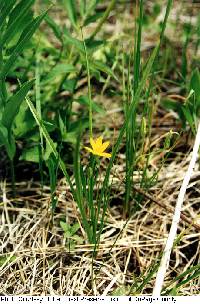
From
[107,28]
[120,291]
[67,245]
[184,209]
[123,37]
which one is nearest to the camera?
[120,291]

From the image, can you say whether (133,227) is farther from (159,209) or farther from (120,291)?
(120,291)

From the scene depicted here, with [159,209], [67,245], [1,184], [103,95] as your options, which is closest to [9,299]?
[67,245]

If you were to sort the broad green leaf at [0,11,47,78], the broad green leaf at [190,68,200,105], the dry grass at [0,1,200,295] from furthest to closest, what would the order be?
the broad green leaf at [190,68,200,105] → the dry grass at [0,1,200,295] → the broad green leaf at [0,11,47,78]

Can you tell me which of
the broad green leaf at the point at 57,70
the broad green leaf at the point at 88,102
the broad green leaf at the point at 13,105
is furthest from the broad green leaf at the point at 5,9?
the broad green leaf at the point at 88,102

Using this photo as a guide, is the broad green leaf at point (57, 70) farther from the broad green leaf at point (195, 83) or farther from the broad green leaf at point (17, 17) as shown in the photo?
the broad green leaf at point (195, 83)

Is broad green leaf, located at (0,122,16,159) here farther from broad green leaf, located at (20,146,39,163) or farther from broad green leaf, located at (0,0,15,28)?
broad green leaf, located at (0,0,15,28)

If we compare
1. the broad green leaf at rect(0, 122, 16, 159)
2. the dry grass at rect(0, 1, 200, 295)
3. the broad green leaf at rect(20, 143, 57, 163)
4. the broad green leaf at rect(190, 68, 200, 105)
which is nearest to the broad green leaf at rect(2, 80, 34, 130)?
the broad green leaf at rect(0, 122, 16, 159)

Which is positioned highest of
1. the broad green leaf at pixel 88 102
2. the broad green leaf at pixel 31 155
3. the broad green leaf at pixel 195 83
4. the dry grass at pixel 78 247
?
the broad green leaf at pixel 195 83

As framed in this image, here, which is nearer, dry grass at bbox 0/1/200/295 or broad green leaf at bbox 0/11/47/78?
broad green leaf at bbox 0/11/47/78
